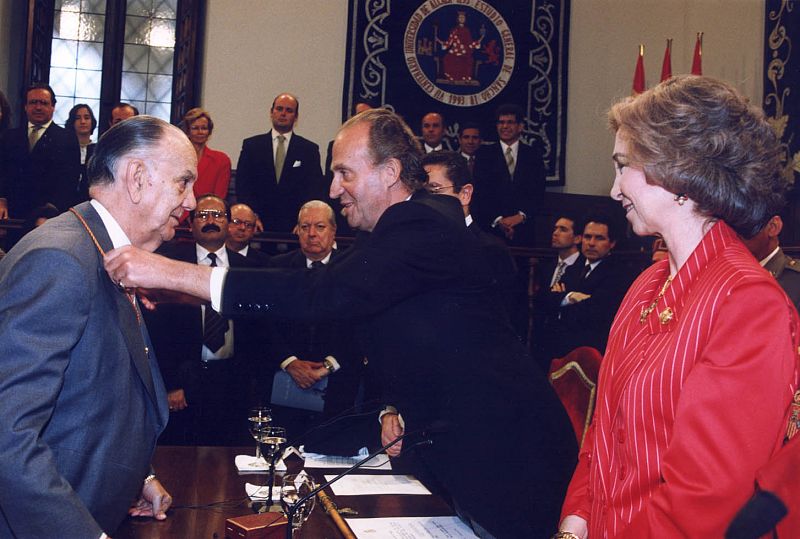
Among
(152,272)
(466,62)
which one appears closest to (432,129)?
(466,62)

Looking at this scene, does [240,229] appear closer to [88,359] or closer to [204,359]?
[204,359]

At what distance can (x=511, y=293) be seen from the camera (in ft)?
19.6

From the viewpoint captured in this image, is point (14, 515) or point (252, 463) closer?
point (14, 515)

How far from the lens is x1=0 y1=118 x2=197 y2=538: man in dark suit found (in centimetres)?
159

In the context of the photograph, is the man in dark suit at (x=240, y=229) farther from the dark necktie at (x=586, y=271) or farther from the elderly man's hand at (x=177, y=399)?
the dark necktie at (x=586, y=271)

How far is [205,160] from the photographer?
711cm

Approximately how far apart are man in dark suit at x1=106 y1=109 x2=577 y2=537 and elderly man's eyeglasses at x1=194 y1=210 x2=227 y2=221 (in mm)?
3317

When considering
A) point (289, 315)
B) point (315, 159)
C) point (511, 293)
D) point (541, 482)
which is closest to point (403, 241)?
point (289, 315)

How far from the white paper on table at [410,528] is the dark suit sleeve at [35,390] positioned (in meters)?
0.65

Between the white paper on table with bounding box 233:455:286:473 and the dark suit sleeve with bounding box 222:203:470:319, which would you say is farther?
the white paper on table with bounding box 233:455:286:473

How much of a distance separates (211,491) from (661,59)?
28.4 ft

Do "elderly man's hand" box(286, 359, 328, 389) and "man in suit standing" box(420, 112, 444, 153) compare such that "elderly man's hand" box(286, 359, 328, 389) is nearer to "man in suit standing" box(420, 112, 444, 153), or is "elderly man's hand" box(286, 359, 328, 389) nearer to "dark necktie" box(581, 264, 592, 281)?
"dark necktie" box(581, 264, 592, 281)

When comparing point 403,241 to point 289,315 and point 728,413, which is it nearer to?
point 289,315

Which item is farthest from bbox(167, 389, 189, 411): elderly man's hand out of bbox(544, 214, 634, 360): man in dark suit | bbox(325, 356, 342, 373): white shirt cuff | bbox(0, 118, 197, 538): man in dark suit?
bbox(0, 118, 197, 538): man in dark suit
